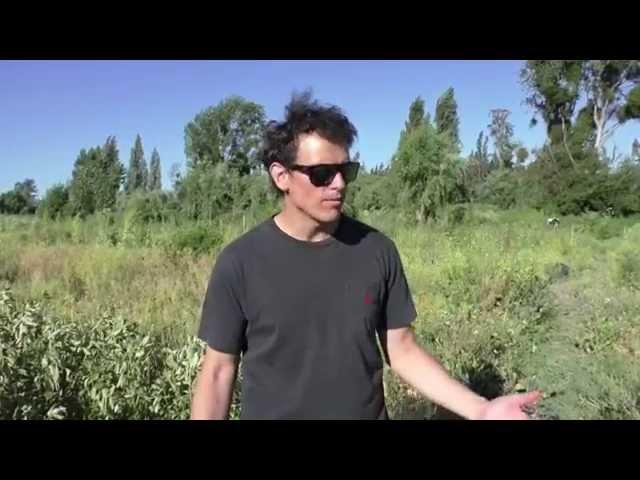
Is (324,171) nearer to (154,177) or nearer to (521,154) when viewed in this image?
(154,177)

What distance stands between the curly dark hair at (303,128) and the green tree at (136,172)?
9661 millimetres

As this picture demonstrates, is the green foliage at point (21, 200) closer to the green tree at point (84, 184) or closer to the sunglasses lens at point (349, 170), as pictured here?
the green tree at point (84, 184)

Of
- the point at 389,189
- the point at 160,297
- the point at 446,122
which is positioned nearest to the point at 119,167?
the point at 160,297

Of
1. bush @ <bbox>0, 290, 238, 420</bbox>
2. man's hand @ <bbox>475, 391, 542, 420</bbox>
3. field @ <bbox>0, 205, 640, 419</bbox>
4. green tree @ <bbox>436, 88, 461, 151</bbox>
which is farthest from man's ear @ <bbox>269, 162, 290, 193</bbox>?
green tree @ <bbox>436, 88, 461, 151</bbox>

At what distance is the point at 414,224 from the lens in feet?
41.9

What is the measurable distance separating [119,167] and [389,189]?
6893 mm

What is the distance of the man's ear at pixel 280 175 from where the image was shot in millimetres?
1668

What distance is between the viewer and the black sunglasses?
160 centimetres

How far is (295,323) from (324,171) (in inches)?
15.9

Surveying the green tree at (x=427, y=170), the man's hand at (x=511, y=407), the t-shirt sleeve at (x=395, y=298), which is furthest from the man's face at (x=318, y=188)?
the green tree at (x=427, y=170)

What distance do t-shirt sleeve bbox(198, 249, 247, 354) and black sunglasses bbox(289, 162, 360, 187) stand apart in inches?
11.6

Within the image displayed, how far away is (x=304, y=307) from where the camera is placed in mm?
1588

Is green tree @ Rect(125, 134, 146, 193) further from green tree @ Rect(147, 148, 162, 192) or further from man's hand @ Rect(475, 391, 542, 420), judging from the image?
man's hand @ Rect(475, 391, 542, 420)

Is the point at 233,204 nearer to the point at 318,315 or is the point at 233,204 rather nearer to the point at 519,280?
the point at 519,280
